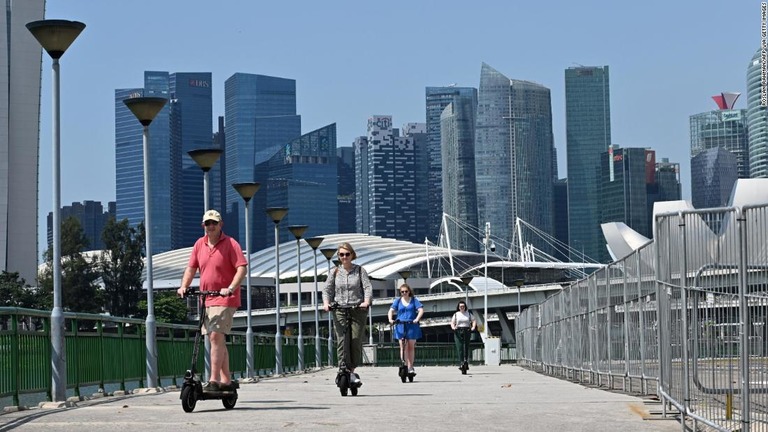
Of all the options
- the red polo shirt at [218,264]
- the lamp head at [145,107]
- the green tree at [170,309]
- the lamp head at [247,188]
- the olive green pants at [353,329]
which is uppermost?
the lamp head at [145,107]

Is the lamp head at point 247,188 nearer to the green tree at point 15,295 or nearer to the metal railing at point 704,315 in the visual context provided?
the metal railing at point 704,315

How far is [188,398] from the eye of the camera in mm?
12195

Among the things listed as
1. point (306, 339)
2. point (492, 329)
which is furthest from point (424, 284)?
point (306, 339)

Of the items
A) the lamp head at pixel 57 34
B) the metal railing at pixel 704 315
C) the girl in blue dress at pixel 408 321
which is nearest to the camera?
the metal railing at pixel 704 315

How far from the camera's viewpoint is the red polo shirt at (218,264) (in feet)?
41.3

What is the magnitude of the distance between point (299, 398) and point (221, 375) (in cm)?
267

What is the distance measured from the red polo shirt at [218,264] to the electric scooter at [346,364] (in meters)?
3.15

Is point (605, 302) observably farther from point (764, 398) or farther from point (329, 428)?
point (764, 398)

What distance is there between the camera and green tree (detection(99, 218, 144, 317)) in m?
127

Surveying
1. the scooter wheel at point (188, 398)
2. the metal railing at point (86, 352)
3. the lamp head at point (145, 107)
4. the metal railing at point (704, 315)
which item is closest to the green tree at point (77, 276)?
the metal railing at point (86, 352)

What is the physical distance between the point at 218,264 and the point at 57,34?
5487 mm

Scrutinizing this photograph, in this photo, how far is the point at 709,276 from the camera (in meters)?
9.53

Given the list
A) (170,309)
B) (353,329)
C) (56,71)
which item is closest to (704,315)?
(353,329)

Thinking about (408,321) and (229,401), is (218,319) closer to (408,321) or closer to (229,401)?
(229,401)
